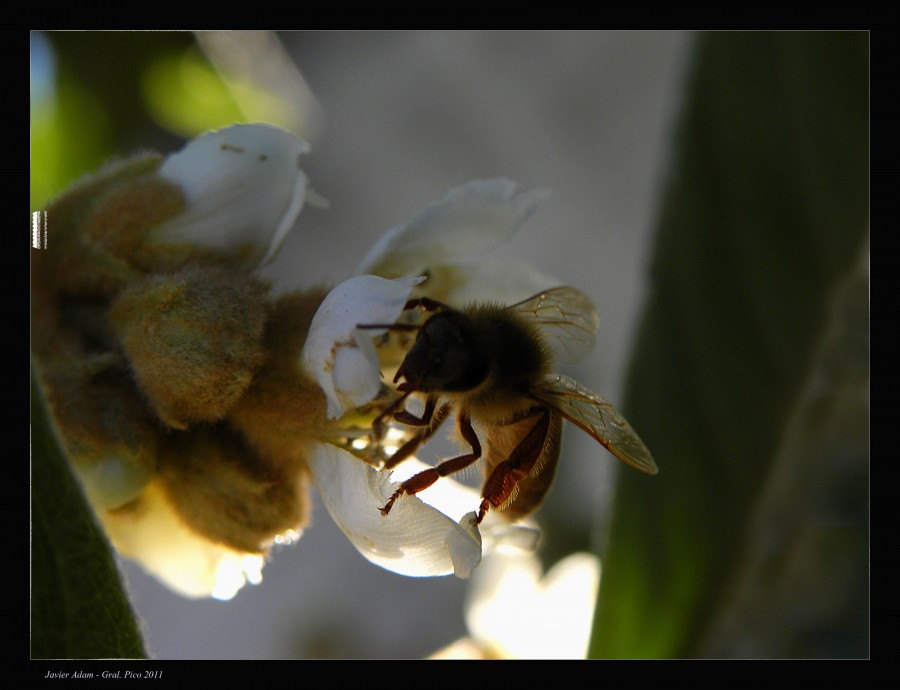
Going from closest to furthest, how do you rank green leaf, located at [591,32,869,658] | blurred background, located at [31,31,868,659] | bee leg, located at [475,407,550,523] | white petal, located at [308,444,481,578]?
1. white petal, located at [308,444,481,578]
2. bee leg, located at [475,407,550,523]
3. green leaf, located at [591,32,869,658]
4. blurred background, located at [31,31,868,659]

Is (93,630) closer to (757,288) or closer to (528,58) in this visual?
(757,288)

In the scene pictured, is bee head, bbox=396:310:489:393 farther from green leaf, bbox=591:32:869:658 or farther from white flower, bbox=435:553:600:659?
white flower, bbox=435:553:600:659

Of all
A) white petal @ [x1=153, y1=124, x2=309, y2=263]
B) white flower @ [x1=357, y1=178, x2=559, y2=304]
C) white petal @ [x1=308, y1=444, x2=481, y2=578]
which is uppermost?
white petal @ [x1=153, y1=124, x2=309, y2=263]

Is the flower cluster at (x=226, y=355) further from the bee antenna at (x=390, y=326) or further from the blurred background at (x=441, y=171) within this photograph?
the blurred background at (x=441, y=171)

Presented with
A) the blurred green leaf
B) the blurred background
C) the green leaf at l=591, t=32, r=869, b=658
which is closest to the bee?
the green leaf at l=591, t=32, r=869, b=658

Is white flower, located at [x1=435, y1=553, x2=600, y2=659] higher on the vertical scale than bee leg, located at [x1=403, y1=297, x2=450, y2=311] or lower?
lower

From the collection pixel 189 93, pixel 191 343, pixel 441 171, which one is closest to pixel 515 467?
pixel 191 343

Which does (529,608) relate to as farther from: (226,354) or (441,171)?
(441,171)

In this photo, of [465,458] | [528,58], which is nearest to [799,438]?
[465,458]
